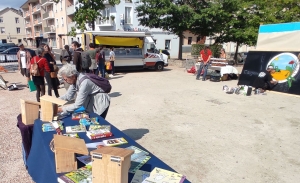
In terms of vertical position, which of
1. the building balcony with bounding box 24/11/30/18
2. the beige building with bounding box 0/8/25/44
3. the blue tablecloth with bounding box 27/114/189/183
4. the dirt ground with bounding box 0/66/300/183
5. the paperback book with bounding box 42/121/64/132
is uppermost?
the building balcony with bounding box 24/11/30/18

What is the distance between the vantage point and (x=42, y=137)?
2.31 metres

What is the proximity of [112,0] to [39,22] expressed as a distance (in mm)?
46315

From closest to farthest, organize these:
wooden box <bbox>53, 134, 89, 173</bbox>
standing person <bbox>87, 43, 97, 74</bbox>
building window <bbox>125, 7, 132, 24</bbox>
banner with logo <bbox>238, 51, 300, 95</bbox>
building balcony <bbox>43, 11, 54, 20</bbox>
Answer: wooden box <bbox>53, 134, 89, 173</bbox> < banner with logo <bbox>238, 51, 300, 95</bbox> < standing person <bbox>87, 43, 97, 74</bbox> < building window <bbox>125, 7, 132, 24</bbox> < building balcony <bbox>43, 11, 54, 20</bbox>

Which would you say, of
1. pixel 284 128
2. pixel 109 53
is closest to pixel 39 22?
pixel 109 53

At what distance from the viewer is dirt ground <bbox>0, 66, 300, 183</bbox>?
343cm

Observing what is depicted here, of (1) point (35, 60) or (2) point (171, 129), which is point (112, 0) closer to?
(1) point (35, 60)

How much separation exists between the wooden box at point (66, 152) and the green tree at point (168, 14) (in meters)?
15.1

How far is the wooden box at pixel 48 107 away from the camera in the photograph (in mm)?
2668

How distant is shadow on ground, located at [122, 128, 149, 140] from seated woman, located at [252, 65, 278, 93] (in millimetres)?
6195

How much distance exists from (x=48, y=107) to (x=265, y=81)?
8721 millimetres

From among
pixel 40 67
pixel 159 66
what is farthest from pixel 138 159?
pixel 159 66

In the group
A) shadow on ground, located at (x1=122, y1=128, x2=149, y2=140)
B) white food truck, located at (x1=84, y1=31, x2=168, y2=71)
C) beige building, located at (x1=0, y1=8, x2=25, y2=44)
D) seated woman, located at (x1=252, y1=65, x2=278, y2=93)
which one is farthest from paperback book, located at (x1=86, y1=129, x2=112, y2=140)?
beige building, located at (x1=0, y1=8, x2=25, y2=44)

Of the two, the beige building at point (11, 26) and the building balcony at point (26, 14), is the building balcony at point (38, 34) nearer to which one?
the building balcony at point (26, 14)

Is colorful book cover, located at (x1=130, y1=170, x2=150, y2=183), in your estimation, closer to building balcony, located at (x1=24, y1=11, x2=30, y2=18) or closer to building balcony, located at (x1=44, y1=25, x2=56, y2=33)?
building balcony, located at (x1=44, y1=25, x2=56, y2=33)
